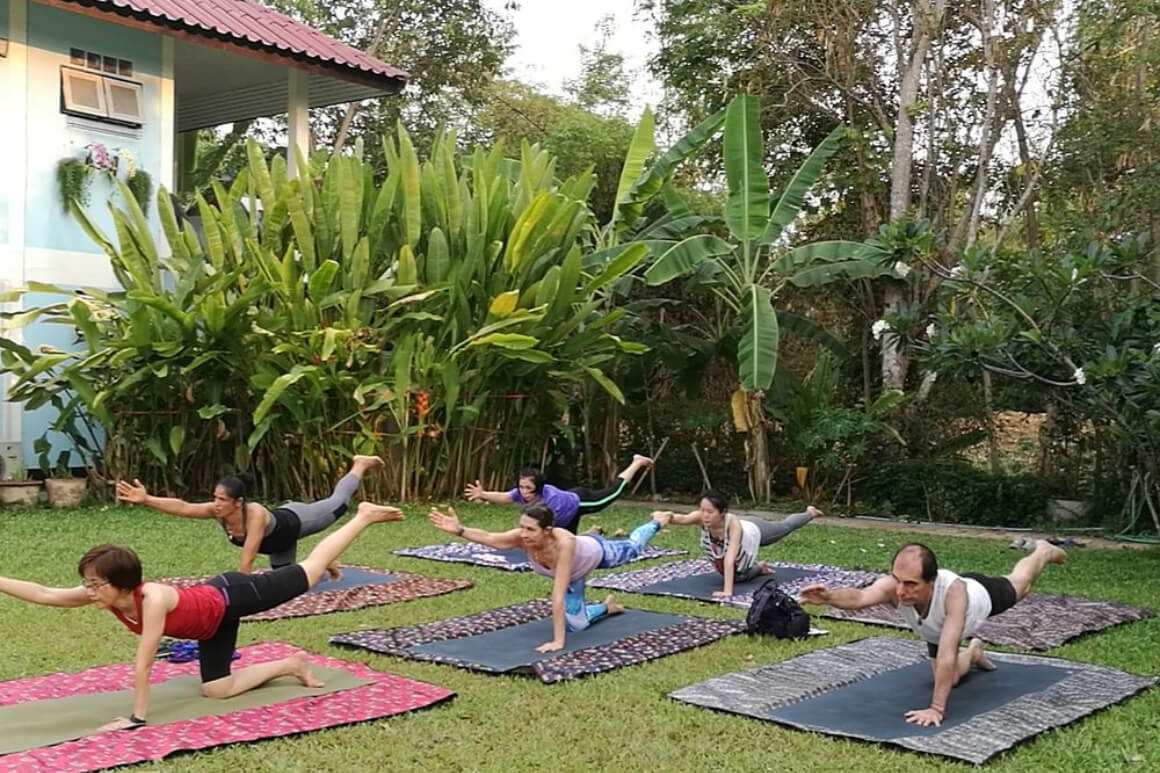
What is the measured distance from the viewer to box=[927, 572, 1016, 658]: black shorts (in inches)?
210

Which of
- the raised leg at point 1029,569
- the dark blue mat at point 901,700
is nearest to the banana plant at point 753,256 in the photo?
the raised leg at point 1029,569

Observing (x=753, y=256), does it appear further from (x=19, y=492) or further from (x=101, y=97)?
(x=19, y=492)

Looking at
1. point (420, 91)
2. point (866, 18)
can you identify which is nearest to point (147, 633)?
point (866, 18)

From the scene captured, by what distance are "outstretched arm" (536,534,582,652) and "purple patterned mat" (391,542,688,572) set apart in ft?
8.59

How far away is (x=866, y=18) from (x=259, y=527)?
34.0 ft

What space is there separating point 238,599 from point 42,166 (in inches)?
377

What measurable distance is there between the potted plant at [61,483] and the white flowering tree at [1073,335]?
8.10 metres

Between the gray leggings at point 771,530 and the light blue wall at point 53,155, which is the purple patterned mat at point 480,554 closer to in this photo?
the gray leggings at point 771,530

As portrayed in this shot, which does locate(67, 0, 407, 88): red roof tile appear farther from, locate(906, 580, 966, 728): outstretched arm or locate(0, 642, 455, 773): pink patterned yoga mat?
locate(906, 580, 966, 728): outstretched arm

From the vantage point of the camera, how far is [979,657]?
5672 millimetres

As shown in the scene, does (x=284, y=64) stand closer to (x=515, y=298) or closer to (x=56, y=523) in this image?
(x=515, y=298)

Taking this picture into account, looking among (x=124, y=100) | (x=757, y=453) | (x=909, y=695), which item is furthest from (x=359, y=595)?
(x=124, y=100)

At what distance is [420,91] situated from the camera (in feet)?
75.2

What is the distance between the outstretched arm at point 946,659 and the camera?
4.85 m
